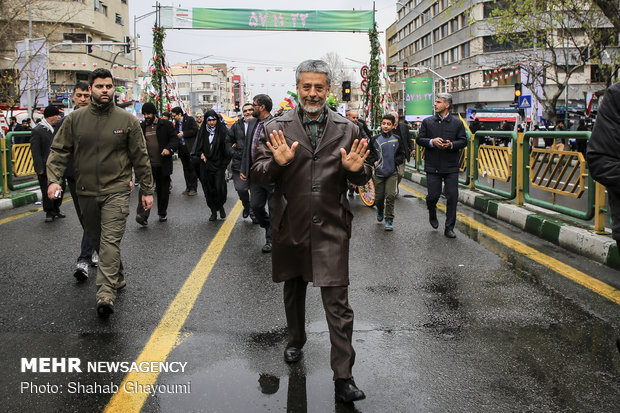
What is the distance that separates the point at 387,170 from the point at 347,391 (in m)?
5.99

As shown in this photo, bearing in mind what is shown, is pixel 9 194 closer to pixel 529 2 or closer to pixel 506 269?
pixel 506 269

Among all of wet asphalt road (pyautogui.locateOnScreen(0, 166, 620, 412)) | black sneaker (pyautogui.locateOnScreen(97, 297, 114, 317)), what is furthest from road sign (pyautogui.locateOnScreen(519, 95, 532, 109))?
black sneaker (pyautogui.locateOnScreen(97, 297, 114, 317))

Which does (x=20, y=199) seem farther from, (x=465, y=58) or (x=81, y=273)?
(x=465, y=58)

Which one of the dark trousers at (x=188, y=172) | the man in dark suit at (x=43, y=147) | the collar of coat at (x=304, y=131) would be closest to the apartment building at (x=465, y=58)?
the dark trousers at (x=188, y=172)

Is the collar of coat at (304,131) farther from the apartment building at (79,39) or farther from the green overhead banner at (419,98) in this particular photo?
the apartment building at (79,39)

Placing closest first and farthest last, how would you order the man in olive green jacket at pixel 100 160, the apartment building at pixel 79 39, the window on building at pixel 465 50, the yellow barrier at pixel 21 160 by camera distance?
the man in olive green jacket at pixel 100 160
the yellow barrier at pixel 21 160
the apartment building at pixel 79 39
the window on building at pixel 465 50

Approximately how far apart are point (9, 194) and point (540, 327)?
11.0 m

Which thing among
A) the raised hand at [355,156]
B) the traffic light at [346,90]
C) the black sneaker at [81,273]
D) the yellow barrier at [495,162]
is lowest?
the black sneaker at [81,273]

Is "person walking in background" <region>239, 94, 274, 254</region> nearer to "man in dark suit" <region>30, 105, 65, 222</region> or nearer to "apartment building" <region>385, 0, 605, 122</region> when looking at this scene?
"man in dark suit" <region>30, 105, 65, 222</region>

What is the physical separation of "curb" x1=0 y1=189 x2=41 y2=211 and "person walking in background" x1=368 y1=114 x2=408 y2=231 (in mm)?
6991

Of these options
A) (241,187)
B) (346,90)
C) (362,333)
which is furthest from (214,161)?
(346,90)

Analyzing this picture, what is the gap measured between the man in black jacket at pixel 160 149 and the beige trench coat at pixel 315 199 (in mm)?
6417

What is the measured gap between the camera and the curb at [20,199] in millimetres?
11122

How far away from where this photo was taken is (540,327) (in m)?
4.20
